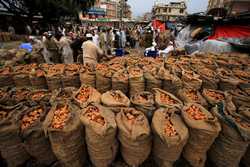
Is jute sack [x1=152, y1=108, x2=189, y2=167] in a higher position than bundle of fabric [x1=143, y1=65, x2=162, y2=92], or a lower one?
lower

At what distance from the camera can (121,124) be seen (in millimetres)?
1530

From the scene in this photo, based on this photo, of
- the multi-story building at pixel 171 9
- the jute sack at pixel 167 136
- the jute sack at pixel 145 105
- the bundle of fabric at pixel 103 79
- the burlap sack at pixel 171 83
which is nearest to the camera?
the jute sack at pixel 167 136

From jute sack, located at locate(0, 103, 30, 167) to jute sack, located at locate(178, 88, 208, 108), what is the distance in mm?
2026

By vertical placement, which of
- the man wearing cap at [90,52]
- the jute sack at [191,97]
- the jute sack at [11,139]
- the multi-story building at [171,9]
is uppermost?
the multi-story building at [171,9]

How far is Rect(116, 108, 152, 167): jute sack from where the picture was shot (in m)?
1.43

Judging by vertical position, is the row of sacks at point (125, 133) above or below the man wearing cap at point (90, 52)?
below

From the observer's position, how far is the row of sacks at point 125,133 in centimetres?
145

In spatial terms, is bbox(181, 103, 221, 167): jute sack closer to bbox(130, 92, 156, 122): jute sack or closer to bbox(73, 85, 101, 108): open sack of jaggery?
bbox(130, 92, 156, 122): jute sack

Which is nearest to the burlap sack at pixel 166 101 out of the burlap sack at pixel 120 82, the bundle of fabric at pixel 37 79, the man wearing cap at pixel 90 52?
the burlap sack at pixel 120 82

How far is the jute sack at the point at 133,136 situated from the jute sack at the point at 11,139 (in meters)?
1.08

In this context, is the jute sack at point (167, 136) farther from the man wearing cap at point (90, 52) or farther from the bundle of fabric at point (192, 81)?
the man wearing cap at point (90, 52)

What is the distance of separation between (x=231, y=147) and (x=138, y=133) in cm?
101

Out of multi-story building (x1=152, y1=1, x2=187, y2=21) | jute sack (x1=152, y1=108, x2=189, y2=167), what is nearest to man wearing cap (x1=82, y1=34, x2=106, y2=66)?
jute sack (x1=152, y1=108, x2=189, y2=167)

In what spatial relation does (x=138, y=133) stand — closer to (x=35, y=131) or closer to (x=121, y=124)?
(x=121, y=124)
